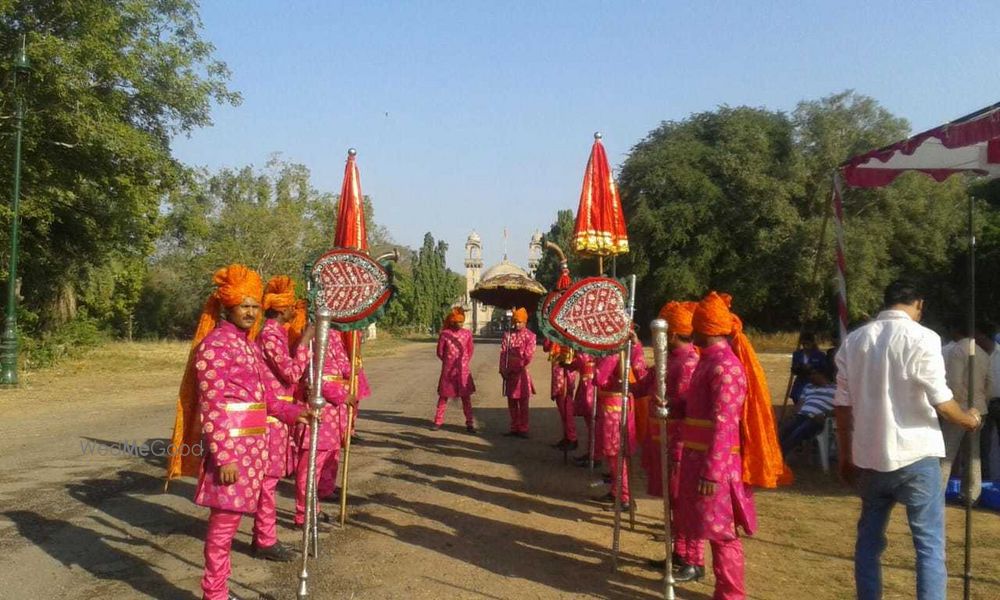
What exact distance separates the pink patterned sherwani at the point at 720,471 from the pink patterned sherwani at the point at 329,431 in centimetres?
265

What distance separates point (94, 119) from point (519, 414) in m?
13.5

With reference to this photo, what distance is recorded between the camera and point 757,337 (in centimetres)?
3472

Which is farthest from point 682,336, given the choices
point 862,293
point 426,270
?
point 426,270

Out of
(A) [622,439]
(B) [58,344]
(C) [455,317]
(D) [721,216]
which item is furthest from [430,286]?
(A) [622,439]

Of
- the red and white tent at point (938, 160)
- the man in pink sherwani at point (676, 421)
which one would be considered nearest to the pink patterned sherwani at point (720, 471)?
the man in pink sherwani at point (676, 421)

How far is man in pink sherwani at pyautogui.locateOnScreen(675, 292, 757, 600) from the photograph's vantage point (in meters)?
4.65

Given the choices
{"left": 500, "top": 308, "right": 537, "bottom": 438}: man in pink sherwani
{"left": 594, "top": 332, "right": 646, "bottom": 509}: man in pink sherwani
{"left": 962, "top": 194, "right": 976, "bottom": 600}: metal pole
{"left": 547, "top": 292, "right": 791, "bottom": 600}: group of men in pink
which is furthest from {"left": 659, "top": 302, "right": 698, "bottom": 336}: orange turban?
{"left": 500, "top": 308, "right": 537, "bottom": 438}: man in pink sherwani

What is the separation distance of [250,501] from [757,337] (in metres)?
32.6

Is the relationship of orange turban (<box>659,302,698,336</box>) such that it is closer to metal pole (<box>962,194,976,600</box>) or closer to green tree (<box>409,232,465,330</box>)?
metal pole (<box>962,194,976,600</box>)

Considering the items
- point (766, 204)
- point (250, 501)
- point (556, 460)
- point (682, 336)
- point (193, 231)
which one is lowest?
point (556, 460)

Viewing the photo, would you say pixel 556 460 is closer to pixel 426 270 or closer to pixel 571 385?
pixel 571 385

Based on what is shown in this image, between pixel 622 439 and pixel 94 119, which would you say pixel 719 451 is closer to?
pixel 622 439

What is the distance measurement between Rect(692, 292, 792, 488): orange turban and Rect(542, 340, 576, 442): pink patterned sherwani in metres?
5.20

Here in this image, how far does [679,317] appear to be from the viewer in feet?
19.8
